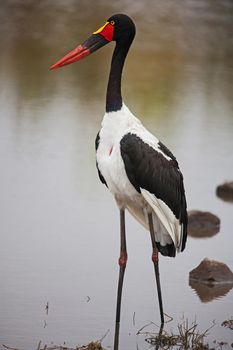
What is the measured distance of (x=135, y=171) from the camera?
8141 mm

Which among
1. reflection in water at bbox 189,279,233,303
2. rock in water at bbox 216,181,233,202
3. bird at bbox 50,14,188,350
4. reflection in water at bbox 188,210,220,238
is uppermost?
rock in water at bbox 216,181,233,202

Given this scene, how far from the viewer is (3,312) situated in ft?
27.0

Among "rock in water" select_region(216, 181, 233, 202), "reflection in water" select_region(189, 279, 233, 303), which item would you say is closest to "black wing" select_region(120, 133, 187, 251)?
"reflection in water" select_region(189, 279, 233, 303)

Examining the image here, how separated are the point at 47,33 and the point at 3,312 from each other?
A: 13.8 m

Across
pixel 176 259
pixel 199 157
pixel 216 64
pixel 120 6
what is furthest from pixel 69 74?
pixel 176 259

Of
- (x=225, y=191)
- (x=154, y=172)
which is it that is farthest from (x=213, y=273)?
(x=225, y=191)

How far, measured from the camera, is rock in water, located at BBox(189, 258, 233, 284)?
9.25m

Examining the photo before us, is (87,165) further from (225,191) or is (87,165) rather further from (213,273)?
(213,273)

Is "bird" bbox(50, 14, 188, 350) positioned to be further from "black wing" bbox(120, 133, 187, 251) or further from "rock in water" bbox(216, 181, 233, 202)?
"rock in water" bbox(216, 181, 233, 202)

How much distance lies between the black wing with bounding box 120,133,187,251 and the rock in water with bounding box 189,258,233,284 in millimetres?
790

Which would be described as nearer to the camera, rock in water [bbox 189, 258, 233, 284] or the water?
the water

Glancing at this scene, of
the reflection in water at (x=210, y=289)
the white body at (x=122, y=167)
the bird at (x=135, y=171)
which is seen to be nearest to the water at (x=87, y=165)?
the reflection in water at (x=210, y=289)

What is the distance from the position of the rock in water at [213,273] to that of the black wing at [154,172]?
2.59 feet

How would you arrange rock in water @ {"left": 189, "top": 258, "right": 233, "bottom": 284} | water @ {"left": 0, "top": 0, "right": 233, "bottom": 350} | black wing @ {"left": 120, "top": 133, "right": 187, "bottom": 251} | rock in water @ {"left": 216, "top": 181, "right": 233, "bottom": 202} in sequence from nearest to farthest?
1. black wing @ {"left": 120, "top": 133, "right": 187, "bottom": 251}
2. water @ {"left": 0, "top": 0, "right": 233, "bottom": 350}
3. rock in water @ {"left": 189, "top": 258, "right": 233, "bottom": 284}
4. rock in water @ {"left": 216, "top": 181, "right": 233, "bottom": 202}
